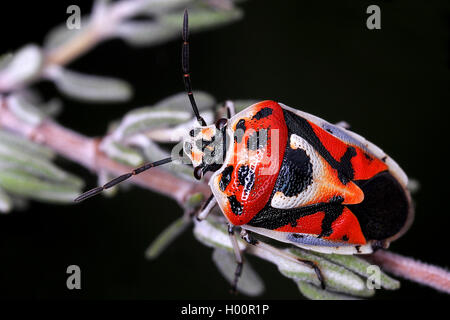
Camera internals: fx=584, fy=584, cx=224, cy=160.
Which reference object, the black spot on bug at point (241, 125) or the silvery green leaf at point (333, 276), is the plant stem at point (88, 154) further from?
the silvery green leaf at point (333, 276)

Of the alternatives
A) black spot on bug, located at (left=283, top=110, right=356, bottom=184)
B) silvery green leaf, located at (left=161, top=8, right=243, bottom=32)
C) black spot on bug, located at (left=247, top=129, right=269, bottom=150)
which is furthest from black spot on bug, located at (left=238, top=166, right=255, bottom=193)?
silvery green leaf, located at (left=161, top=8, right=243, bottom=32)

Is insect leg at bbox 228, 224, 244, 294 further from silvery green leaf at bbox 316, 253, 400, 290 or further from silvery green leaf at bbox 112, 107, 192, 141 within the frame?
silvery green leaf at bbox 112, 107, 192, 141

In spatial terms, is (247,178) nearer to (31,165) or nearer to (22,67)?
(31,165)

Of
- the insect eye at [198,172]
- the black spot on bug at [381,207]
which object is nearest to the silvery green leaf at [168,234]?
the insect eye at [198,172]

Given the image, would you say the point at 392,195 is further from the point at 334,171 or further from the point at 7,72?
the point at 7,72

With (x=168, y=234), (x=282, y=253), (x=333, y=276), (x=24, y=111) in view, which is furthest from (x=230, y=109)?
(x=24, y=111)

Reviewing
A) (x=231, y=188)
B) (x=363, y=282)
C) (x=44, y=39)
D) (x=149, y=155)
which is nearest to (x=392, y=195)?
(x=363, y=282)
